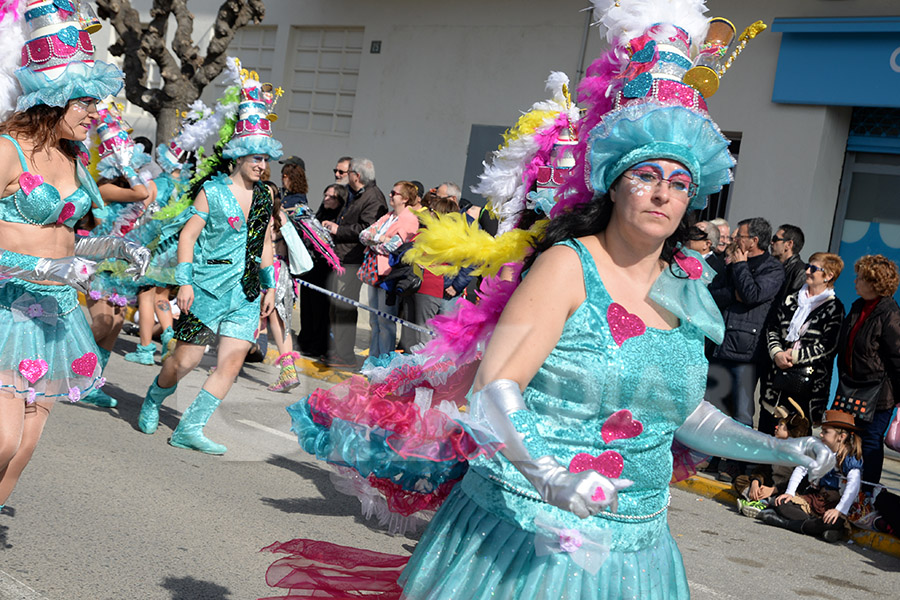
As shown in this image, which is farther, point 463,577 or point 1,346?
point 1,346

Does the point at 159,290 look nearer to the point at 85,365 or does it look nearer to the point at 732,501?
the point at 732,501

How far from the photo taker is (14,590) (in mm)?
3848

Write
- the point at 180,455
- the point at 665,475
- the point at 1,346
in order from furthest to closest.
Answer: the point at 180,455
the point at 1,346
the point at 665,475

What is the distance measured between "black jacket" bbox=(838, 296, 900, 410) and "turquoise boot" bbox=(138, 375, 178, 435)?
192 inches

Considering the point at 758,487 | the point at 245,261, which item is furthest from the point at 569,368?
the point at 758,487

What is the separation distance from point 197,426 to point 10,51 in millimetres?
3092

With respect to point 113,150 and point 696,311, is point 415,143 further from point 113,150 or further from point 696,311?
point 696,311

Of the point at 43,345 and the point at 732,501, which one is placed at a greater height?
the point at 43,345

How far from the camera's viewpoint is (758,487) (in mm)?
7336

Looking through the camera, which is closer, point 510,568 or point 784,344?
point 510,568

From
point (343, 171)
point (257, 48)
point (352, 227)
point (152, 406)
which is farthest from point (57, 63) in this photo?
point (257, 48)

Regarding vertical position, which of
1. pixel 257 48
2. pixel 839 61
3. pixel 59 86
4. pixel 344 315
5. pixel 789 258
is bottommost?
pixel 344 315

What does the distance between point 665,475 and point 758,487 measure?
17.0ft

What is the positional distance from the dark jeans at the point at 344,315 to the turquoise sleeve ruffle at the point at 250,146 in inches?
159
